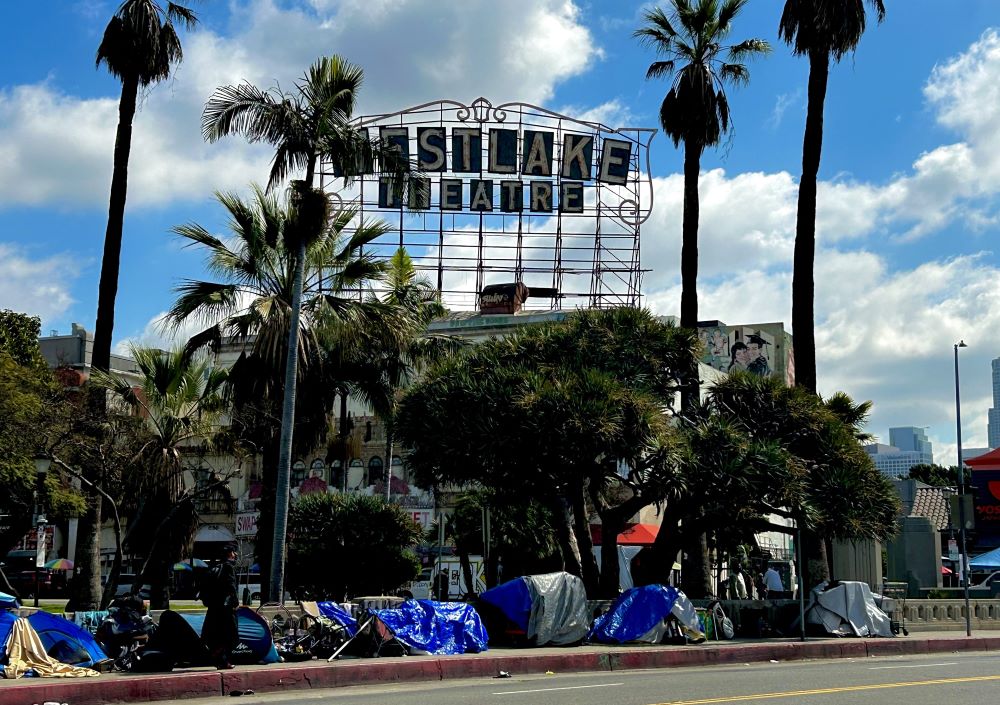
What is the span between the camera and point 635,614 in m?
20.9

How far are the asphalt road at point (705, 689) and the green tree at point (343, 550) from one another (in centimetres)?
1280

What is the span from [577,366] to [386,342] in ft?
14.4

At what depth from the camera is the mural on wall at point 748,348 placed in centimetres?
7006

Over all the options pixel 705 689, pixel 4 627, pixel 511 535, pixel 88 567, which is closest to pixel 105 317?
pixel 88 567

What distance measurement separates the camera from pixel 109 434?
26.1 m

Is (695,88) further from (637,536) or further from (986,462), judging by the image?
(986,462)

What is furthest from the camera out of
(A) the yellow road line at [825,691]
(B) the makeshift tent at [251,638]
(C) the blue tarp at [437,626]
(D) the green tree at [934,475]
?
(D) the green tree at [934,475]

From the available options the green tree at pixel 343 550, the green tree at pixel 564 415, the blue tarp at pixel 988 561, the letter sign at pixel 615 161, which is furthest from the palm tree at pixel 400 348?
the blue tarp at pixel 988 561

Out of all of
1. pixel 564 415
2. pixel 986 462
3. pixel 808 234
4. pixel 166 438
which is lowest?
pixel 166 438

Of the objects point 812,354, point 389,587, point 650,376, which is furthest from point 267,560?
point 812,354

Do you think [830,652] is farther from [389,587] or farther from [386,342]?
[389,587]

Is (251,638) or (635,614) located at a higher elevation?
(635,614)

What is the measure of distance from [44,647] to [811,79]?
23133mm

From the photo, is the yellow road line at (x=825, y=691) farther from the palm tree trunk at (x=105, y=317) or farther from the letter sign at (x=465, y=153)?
the letter sign at (x=465, y=153)
